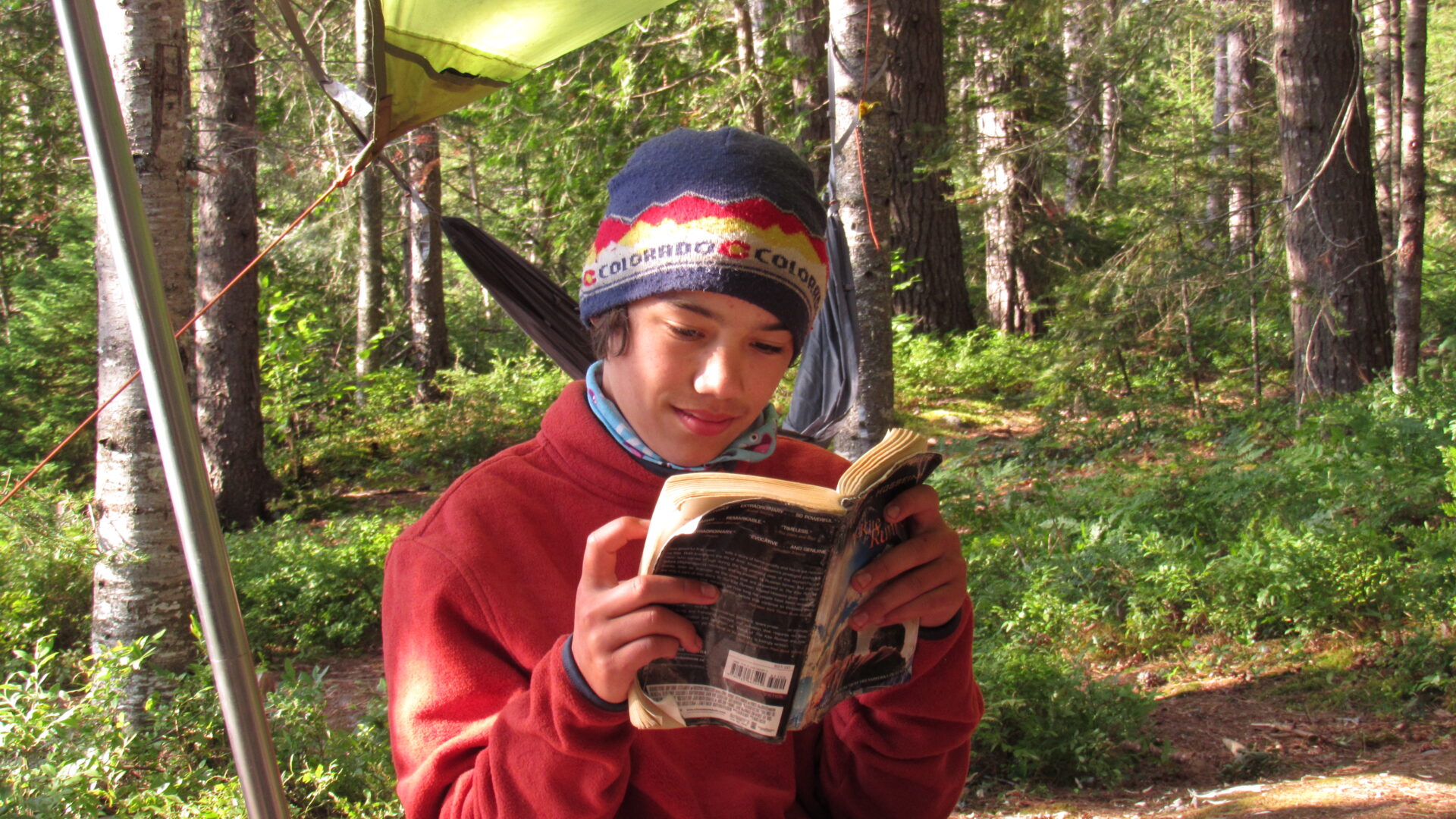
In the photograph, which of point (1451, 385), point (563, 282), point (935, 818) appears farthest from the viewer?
point (563, 282)

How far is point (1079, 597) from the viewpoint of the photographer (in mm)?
4754

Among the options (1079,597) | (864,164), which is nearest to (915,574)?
(864,164)

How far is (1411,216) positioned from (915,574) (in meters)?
6.92

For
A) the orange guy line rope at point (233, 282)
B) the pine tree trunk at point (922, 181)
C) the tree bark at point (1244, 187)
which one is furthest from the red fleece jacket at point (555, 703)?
the pine tree trunk at point (922, 181)

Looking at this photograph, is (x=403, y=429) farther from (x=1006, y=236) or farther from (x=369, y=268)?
(x=1006, y=236)

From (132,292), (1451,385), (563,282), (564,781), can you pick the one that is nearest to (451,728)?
(564,781)

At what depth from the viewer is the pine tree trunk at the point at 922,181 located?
351 inches

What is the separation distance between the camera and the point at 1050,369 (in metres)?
8.31

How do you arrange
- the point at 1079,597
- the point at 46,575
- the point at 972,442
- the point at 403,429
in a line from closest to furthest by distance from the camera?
the point at 1079,597 < the point at 46,575 < the point at 972,442 < the point at 403,429

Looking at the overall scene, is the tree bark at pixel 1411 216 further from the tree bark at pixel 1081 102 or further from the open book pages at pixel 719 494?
the open book pages at pixel 719 494

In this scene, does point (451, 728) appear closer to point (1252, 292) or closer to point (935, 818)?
point (935, 818)

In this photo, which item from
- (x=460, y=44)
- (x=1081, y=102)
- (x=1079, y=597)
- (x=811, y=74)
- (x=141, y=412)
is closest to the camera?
(x=460, y=44)

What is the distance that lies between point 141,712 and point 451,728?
3.03 meters

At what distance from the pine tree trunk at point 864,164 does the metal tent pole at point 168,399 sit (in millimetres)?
3264
